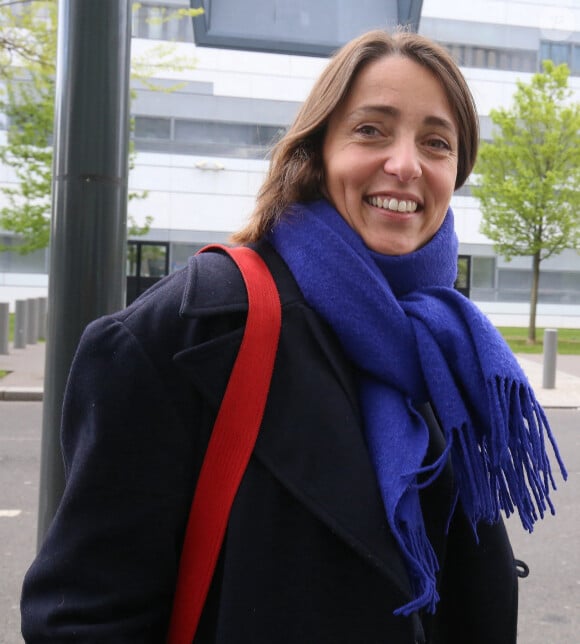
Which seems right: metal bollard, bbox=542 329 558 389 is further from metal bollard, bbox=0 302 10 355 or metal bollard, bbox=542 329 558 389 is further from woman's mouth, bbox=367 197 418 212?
woman's mouth, bbox=367 197 418 212

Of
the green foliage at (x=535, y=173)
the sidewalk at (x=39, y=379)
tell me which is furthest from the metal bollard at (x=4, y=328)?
the green foliage at (x=535, y=173)

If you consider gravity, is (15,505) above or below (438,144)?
below

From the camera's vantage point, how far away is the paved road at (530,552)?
14.4 feet

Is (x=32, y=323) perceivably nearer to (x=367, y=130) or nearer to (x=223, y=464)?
(x=367, y=130)

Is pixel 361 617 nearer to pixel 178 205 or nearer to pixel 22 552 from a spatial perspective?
pixel 22 552

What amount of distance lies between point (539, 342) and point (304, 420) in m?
23.4

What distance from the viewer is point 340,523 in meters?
1.37

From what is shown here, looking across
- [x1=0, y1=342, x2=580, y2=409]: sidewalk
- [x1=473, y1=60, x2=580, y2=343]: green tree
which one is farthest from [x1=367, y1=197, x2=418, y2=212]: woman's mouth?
[x1=473, y1=60, x2=580, y2=343]: green tree

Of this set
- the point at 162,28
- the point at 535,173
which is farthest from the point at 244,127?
the point at 535,173

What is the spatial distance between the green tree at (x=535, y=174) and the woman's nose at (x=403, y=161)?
21216 millimetres

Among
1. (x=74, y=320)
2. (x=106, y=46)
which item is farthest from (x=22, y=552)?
(x=106, y=46)

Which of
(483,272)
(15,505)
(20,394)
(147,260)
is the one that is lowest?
(20,394)

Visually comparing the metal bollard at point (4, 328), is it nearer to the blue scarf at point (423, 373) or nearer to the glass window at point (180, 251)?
the blue scarf at point (423, 373)

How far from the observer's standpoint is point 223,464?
1377 mm
